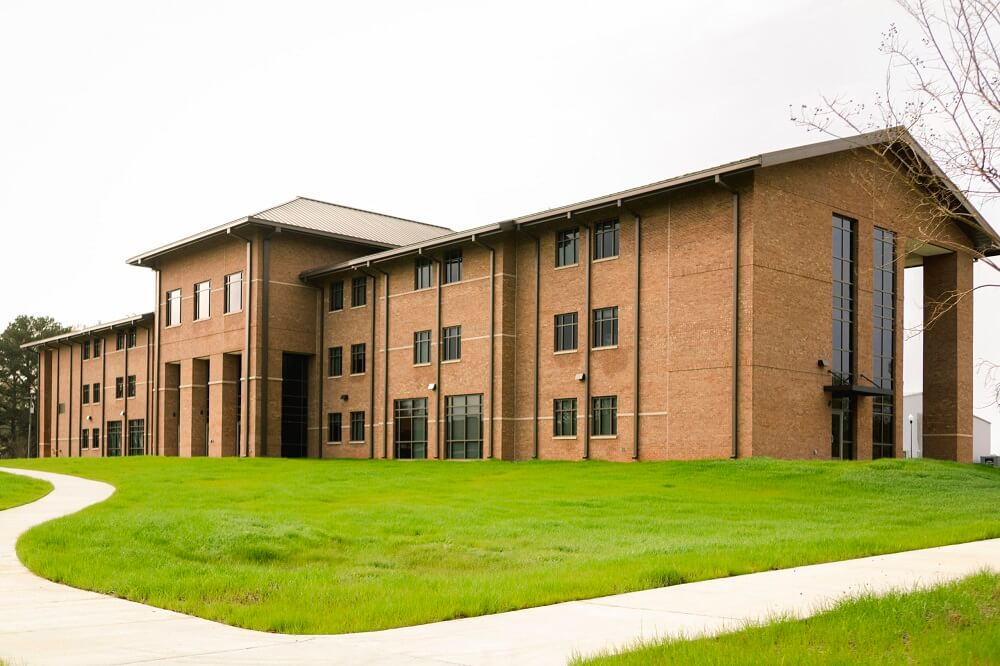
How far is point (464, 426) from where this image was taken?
140 ft

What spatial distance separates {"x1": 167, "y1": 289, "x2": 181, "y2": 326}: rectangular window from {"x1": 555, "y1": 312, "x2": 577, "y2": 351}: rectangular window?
2594 centimetres

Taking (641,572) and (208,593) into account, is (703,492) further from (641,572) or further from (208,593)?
(208,593)

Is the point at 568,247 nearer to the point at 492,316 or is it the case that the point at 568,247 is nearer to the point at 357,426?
the point at 492,316

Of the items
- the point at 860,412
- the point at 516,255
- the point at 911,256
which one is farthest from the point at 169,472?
the point at 911,256

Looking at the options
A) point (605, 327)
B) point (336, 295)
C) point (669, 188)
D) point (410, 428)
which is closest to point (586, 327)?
point (605, 327)

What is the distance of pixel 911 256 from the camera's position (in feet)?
139

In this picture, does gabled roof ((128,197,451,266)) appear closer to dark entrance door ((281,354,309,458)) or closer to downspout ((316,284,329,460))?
downspout ((316,284,329,460))

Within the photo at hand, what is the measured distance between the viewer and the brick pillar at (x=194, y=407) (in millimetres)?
54188

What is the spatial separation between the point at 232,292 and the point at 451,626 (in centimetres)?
4442

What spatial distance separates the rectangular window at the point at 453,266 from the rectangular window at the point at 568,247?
5364mm

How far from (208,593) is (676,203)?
2716cm

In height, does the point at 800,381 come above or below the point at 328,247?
below

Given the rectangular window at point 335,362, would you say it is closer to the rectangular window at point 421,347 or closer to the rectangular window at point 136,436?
the rectangular window at point 421,347

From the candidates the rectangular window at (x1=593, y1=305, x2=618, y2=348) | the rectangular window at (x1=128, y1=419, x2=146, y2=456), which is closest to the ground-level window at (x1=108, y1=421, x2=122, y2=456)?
the rectangular window at (x1=128, y1=419, x2=146, y2=456)
